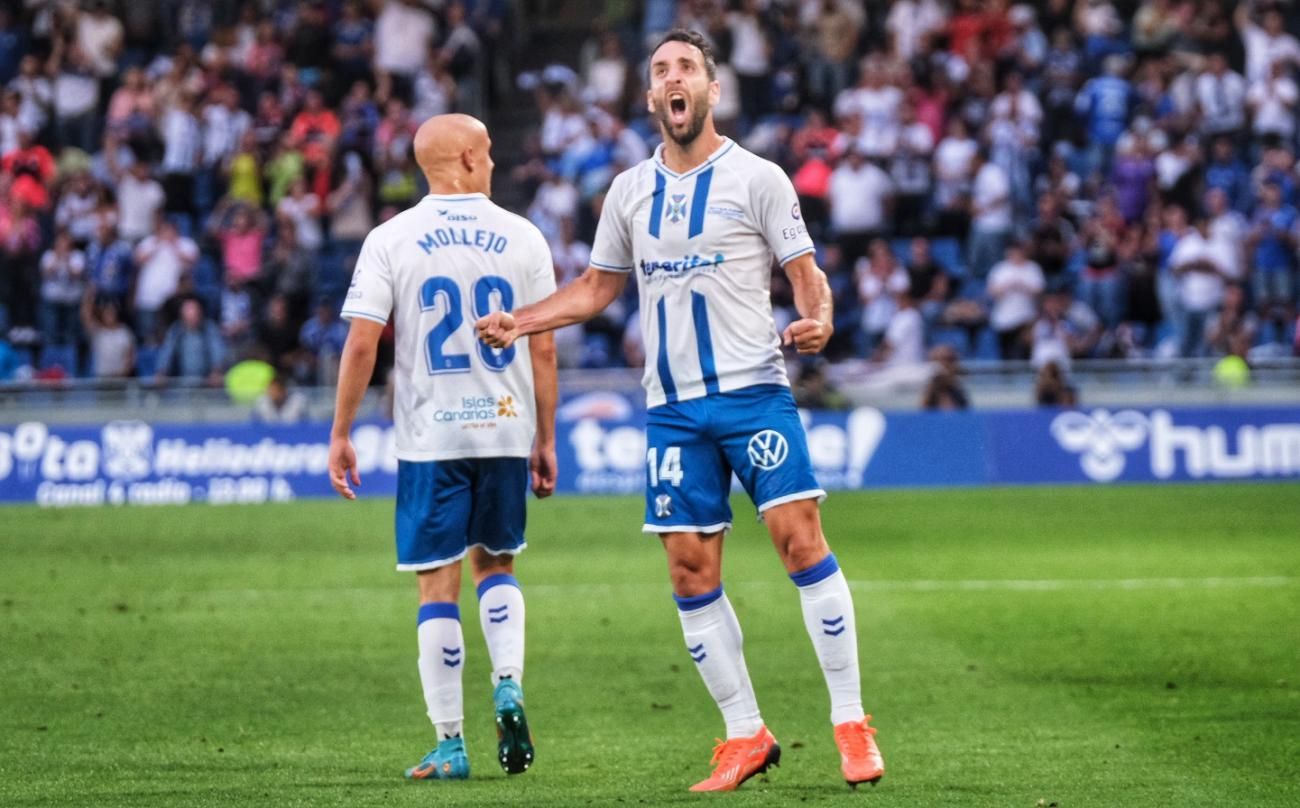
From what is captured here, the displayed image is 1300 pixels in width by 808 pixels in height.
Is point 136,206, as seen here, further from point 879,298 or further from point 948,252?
point 948,252

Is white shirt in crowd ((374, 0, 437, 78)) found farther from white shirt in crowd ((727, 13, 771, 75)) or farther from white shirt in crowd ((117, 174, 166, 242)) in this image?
white shirt in crowd ((727, 13, 771, 75))

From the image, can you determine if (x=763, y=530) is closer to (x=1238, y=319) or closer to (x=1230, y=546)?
(x=1230, y=546)

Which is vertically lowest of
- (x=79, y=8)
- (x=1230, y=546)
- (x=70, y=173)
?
(x=1230, y=546)

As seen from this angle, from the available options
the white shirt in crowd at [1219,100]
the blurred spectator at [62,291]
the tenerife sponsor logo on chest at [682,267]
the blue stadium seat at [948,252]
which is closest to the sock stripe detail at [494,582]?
the tenerife sponsor logo on chest at [682,267]

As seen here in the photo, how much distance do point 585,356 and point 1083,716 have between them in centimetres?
1609

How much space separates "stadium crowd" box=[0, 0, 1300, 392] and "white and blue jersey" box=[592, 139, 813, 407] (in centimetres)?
1612

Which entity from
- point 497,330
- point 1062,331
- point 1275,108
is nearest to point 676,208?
point 497,330

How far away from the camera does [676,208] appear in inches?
287

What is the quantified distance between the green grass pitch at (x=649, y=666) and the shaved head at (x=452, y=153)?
223cm

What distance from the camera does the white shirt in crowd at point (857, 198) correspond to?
82.9ft

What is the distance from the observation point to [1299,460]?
71.0 feet

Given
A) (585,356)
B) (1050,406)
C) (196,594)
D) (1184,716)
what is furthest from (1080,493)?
(1184,716)

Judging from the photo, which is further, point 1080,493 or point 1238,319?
point 1238,319

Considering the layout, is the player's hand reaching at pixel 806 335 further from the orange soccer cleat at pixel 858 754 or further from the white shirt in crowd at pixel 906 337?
the white shirt in crowd at pixel 906 337
